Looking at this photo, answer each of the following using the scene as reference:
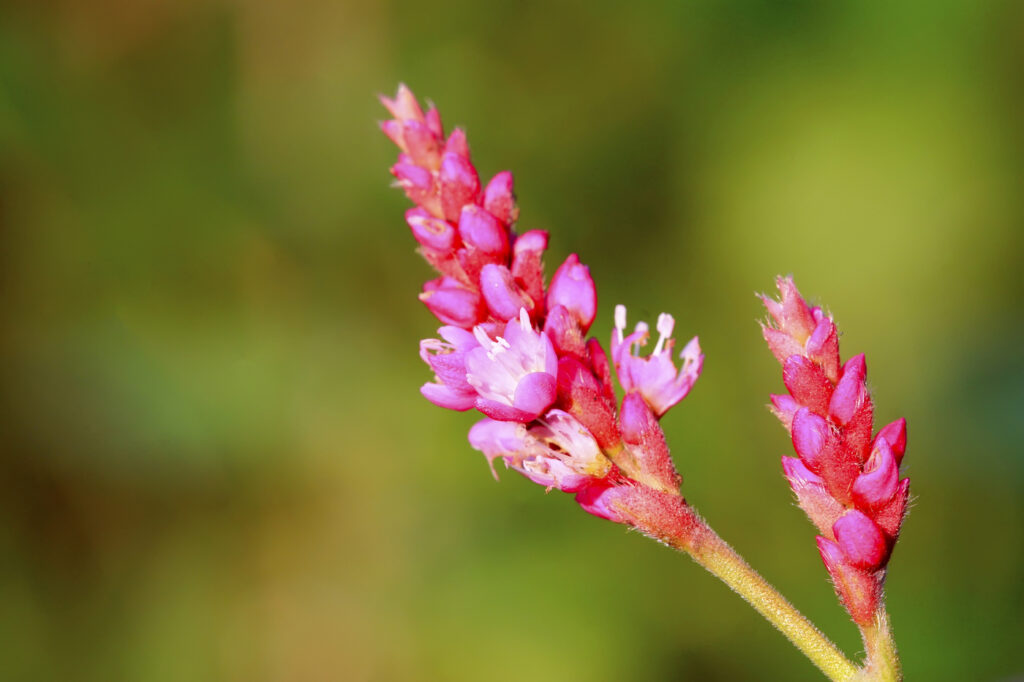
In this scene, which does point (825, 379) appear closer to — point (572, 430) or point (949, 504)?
point (572, 430)

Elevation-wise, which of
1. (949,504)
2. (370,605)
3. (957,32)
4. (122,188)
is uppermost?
(122,188)

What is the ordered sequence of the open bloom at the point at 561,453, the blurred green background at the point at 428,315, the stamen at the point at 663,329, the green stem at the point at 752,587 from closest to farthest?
1. the green stem at the point at 752,587
2. the open bloom at the point at 561,453
3. the stamen at the point at 663,329
4. the blurred green background at the point at 428,315

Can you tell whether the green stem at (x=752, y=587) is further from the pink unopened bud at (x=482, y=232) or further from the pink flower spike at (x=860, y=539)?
the pink unopened bud at (x=482, y=232)

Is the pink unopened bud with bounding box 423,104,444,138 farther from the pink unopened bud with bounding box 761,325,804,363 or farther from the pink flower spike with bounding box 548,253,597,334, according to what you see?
the pink unopened bud with bounding box 761,325,804,363

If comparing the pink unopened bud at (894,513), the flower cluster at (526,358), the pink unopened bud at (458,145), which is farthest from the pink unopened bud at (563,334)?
the pink unopened bud at (894,513)

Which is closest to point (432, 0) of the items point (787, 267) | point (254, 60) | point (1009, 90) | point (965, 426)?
point (254, 60)

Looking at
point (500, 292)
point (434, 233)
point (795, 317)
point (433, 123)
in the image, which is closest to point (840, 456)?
point (795, 317)
